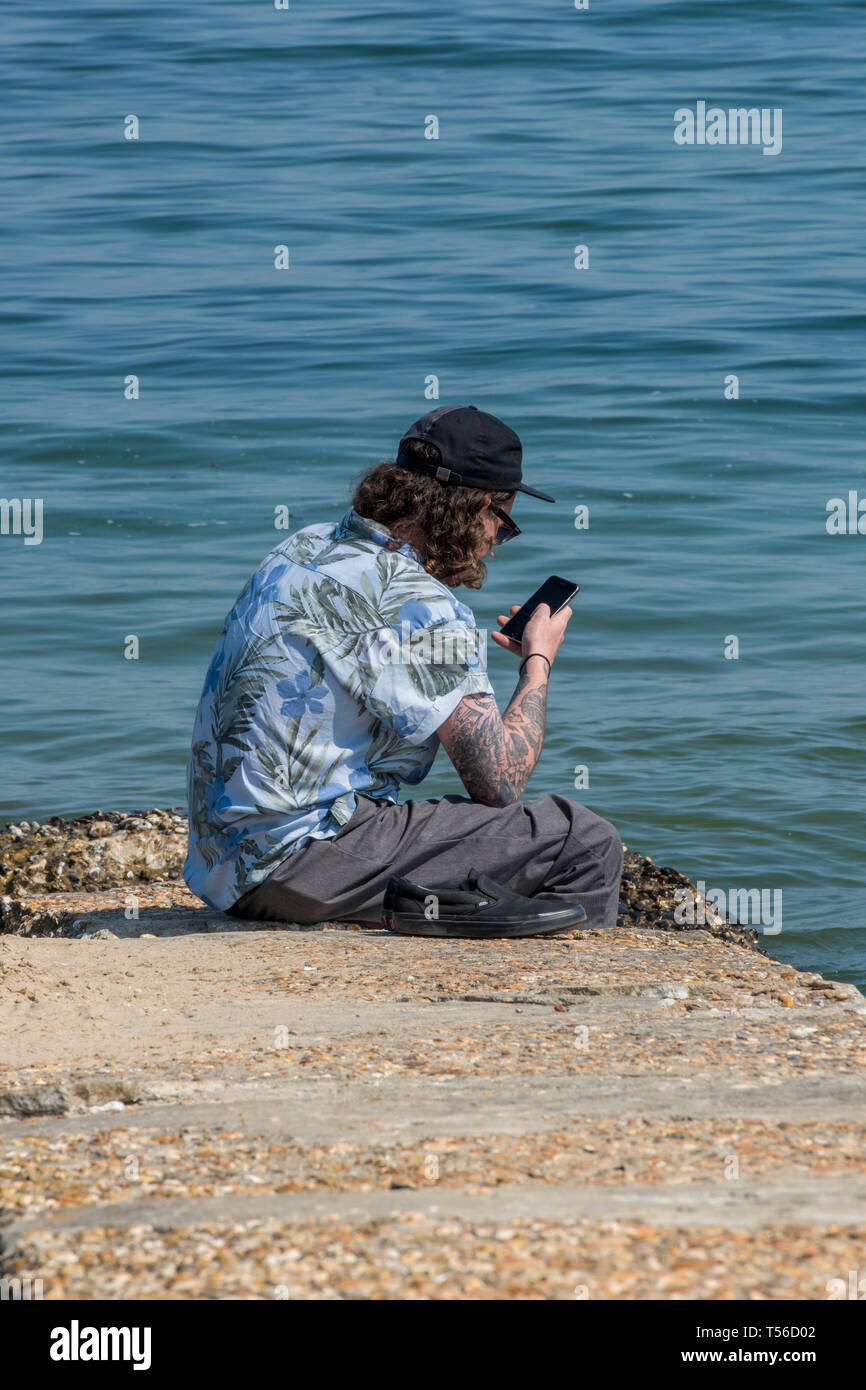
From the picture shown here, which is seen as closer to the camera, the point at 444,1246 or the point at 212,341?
the point at 444,1246

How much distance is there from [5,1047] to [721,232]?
14.8 metres

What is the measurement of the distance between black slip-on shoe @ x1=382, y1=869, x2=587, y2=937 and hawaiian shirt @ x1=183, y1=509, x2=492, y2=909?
0.26 metres

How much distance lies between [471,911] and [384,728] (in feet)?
1.74

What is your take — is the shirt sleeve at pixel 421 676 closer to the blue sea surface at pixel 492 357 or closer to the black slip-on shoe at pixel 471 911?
the black slip-on shoe at pixel 471 911

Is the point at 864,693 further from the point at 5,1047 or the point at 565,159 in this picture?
the point at 565,159

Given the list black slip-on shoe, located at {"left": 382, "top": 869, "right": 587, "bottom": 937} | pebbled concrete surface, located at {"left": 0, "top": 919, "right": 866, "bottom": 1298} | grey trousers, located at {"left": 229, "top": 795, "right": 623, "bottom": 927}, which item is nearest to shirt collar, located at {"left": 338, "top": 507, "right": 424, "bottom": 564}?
grey trousers, located at {"left": 229, "top": 795, "right": 623, "bottom": 927}

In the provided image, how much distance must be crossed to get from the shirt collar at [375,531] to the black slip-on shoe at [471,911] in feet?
2.67

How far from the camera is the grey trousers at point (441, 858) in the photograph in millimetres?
4246

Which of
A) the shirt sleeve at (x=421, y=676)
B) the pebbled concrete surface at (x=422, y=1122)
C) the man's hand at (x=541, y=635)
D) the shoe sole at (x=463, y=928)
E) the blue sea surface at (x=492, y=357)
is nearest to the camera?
the pebbled concrete surface at (x=422, y=1122)

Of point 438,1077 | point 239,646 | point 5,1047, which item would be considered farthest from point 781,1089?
point 239,646

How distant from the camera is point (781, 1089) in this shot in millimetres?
2988

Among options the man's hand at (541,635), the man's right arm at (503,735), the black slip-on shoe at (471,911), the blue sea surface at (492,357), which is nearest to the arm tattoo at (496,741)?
the man's right arm at (503,735)

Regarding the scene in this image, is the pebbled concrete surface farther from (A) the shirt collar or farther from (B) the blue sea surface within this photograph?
(B) the blue sea surface

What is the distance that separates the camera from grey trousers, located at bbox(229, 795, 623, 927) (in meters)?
4.25
